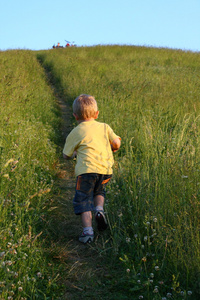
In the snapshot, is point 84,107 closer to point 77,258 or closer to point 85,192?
point 85,192

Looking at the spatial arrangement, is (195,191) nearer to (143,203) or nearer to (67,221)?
(143,203)

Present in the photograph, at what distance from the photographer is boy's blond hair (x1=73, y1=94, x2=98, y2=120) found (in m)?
3.40

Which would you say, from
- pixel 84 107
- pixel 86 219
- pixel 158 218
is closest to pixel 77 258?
pixel 86 219

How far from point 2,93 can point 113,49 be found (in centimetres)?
1453

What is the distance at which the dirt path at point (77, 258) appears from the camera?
2.43m

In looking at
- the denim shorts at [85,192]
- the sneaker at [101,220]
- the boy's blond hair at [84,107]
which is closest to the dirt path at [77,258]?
the sneaker at [101,220]

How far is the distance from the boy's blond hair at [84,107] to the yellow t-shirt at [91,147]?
3.5 inches

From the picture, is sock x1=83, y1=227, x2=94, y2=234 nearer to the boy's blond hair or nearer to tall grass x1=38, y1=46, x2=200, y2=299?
tall grass x1=38, y1=46, x2=200, y2=299

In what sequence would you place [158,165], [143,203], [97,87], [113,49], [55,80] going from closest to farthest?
[143,203] → [158,165] → [97,87] → [55,80] → [113,49]

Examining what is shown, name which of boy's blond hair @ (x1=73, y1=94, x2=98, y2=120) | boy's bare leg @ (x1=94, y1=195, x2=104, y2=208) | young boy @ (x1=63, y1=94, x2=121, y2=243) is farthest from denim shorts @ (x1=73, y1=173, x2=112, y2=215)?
boy's blond hair @ (x1=73, y1=94, x2=98, y2=120)

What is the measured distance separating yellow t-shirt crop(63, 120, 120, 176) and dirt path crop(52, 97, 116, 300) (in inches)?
25.4

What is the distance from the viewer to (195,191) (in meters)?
2.83

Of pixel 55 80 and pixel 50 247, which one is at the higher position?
pixel 55 80

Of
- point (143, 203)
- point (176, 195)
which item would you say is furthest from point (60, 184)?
point (176, 195)
